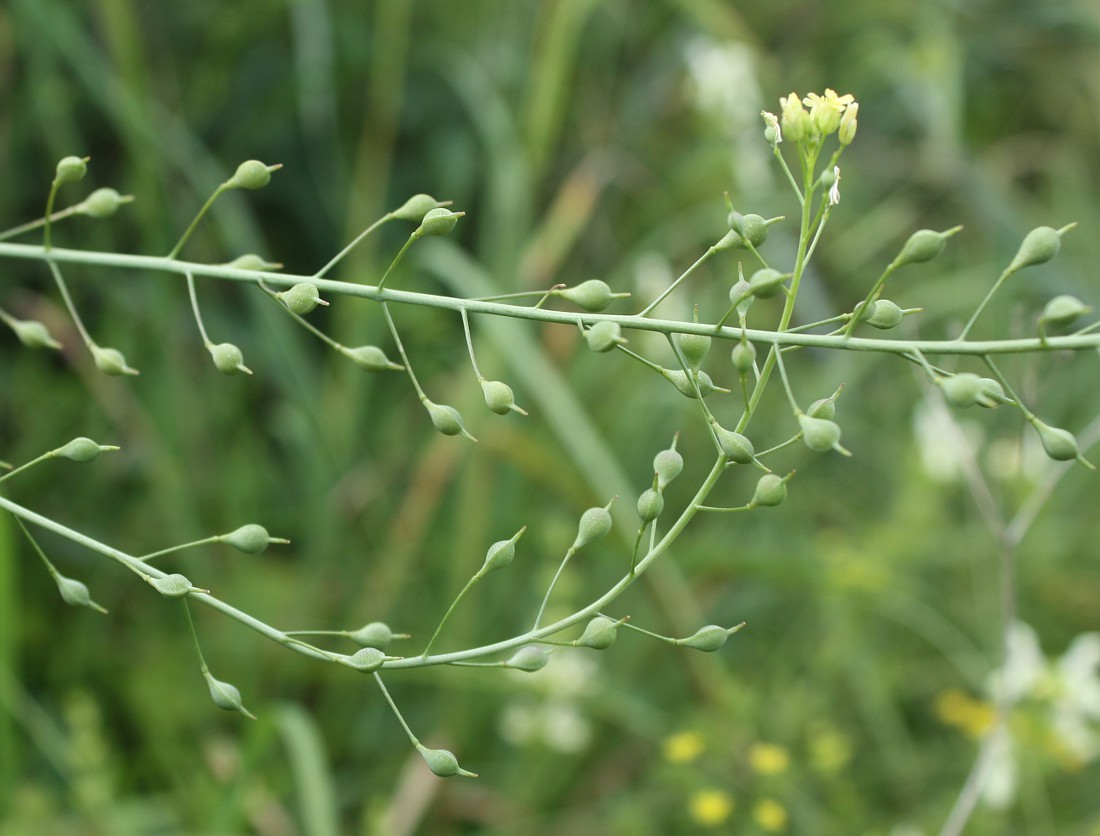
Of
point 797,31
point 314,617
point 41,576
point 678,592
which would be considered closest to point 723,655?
point 678,592

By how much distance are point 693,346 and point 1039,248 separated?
0.20 meters

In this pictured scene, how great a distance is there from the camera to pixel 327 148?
274 cm

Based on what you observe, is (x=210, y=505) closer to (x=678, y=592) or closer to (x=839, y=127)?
(x=678, y=592)

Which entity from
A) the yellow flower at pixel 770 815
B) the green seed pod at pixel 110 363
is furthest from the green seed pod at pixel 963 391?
the yellow flower at pixel 770 815

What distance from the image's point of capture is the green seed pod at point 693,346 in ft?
2.16

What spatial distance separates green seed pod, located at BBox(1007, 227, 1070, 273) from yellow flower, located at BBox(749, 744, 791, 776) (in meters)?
1.24

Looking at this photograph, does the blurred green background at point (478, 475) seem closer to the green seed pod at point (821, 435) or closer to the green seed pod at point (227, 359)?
the green seed pod at point (227, 359)

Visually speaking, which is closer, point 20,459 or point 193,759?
point 193,759

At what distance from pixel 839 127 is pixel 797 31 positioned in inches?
130

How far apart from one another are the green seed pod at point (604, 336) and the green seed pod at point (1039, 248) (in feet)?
0.73

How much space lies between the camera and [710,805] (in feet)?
5.63

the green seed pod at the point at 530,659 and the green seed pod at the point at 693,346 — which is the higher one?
the green seed pod at the point at 693,346

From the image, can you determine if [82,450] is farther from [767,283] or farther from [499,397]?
[767,283]

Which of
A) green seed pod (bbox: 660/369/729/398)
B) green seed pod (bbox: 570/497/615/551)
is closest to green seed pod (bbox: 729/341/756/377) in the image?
green seed pod (bbox: 660/369/729/398)
